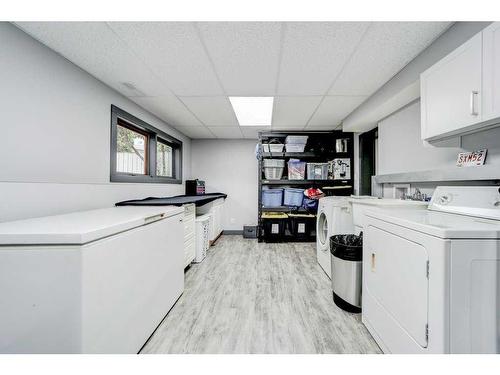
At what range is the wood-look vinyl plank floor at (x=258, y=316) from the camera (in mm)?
1339

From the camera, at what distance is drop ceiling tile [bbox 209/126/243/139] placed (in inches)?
144

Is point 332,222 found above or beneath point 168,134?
beneath

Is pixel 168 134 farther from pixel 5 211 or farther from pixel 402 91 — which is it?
pixel 402 91

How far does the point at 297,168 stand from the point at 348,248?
2306 mm

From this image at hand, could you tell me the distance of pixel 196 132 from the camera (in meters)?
3.92

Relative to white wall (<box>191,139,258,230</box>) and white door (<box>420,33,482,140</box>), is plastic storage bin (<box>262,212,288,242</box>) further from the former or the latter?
white door (<box>420,33,482,140</box>)

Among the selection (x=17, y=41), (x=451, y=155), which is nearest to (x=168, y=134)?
(x=17, y=41)

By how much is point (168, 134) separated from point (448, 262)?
11.9ft

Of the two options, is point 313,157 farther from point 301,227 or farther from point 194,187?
point 194,187

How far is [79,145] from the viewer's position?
5.78 ft

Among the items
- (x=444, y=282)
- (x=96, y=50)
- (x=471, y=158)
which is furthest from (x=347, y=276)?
(x=96, y=50)

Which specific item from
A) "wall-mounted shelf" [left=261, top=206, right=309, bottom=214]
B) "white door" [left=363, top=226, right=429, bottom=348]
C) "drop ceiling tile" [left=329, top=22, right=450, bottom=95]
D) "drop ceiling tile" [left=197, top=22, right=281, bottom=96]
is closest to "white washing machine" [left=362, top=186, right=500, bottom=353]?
"white door" [left=363, top=226, right=429, bottom=348]

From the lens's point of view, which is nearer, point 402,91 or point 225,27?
point 225,27

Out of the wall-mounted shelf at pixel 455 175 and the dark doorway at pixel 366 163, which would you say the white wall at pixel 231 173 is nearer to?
the dark doorway at pixel 366 163
